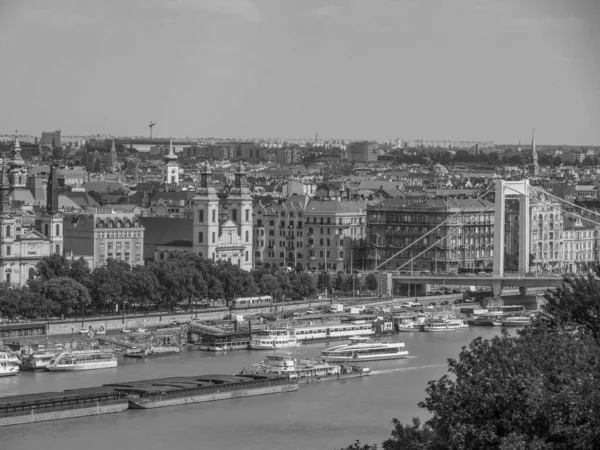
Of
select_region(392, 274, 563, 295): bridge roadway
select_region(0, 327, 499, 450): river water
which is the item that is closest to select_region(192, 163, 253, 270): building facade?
select_region(392, 274, 563, 295): bridge roadway

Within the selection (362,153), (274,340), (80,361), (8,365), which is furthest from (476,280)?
(362,153)

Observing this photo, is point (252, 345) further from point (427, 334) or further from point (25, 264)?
point (25, 264)

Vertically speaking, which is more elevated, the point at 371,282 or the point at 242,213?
the point at 242,213

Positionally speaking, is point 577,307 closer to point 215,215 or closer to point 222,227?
point 215,215

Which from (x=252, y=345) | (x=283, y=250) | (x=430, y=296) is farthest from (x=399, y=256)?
(x=252, y=345)

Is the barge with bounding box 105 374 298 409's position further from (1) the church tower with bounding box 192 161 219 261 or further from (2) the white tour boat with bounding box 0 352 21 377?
(1) the church tower with bounding box 192 161 219 261
